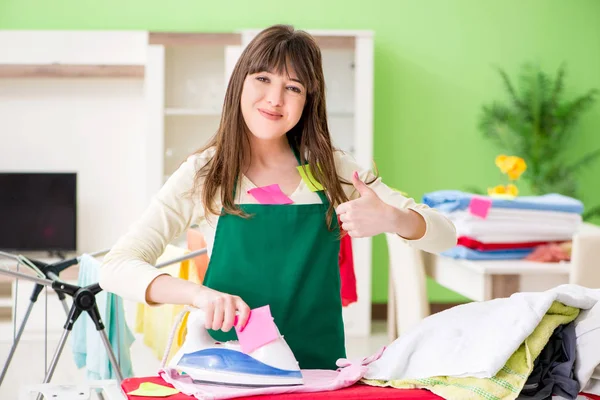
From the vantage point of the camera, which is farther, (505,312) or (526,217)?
(526,217)

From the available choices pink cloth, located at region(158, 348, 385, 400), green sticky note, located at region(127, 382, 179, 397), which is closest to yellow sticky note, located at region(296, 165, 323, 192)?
pink cloth, located at region(158, 348, 385, 400)

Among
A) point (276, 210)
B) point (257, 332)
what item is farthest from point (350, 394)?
point (276, 210)

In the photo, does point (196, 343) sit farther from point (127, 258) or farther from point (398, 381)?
point (398, 381)

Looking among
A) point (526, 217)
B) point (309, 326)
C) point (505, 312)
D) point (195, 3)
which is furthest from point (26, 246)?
point (505, 312)

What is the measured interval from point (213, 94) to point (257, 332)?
4.14 meters

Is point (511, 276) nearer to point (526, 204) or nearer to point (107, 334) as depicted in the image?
point (526, 204)

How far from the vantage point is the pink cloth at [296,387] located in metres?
1.34

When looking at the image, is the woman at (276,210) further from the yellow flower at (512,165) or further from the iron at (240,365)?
Answer: the yellow flower at (512,165)

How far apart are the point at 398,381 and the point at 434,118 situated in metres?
4.56

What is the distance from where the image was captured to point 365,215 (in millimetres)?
1485

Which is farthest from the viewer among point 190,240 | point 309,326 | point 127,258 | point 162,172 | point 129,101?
point 129,101

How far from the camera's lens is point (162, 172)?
536cm

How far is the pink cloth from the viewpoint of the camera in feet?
4.40

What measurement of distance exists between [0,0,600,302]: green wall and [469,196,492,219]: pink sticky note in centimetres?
251
